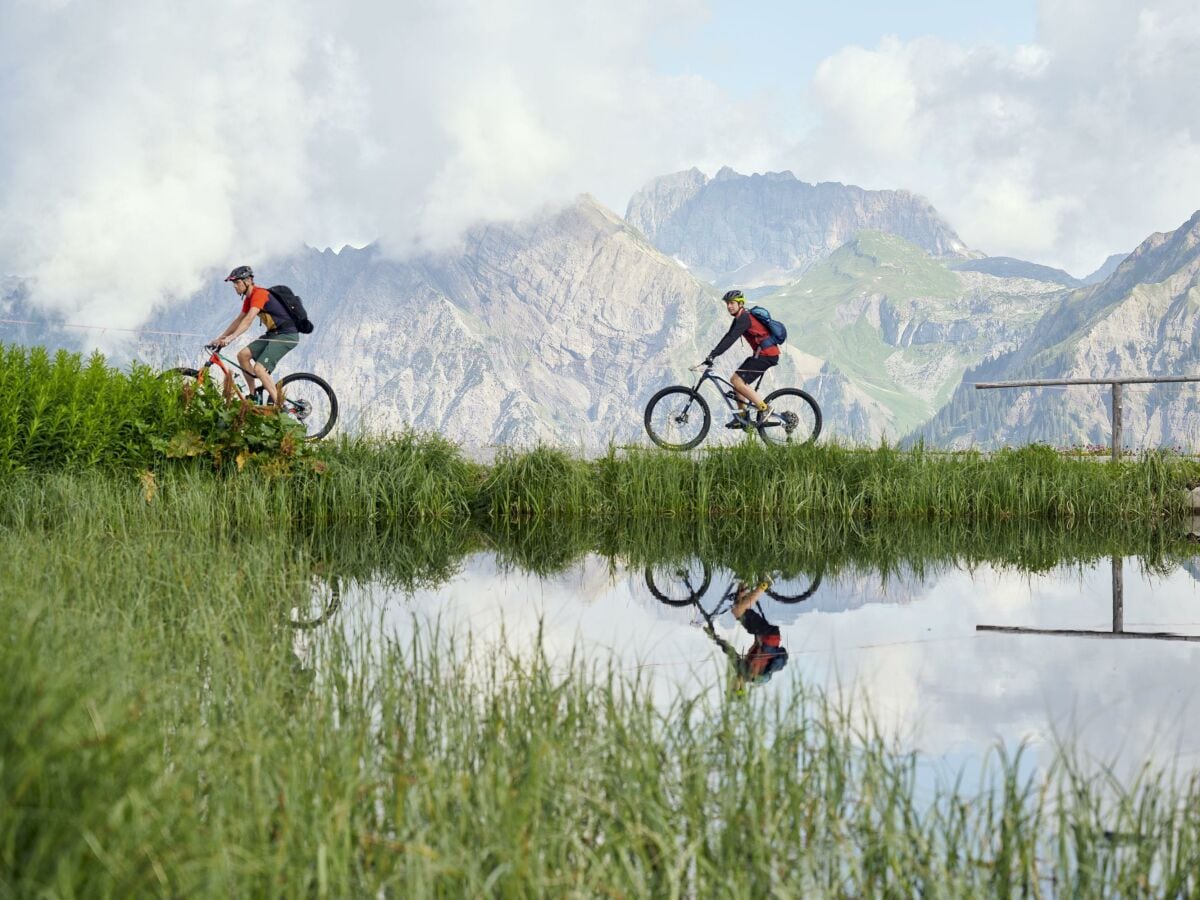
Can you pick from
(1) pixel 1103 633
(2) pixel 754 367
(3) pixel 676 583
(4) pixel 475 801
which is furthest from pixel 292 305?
(4) pixel 475 801

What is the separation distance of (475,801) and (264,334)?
11327mm

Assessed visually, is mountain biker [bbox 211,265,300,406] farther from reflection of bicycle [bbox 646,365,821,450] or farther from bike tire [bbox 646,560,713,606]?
bike tire [bbox 646,560,713,606]

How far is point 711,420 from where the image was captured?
49.6 ft

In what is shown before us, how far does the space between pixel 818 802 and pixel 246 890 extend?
1.78m

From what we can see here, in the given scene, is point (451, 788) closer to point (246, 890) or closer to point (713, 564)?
point (246, 890)

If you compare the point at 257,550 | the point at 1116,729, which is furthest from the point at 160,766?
the point at 257,550

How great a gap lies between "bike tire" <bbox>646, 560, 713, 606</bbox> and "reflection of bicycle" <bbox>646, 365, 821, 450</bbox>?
4.86 metres

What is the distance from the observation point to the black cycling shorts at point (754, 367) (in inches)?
561

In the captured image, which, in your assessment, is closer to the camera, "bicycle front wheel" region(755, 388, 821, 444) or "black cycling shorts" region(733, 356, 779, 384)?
"black cycling shorts" region(733, 356, 779, 384)

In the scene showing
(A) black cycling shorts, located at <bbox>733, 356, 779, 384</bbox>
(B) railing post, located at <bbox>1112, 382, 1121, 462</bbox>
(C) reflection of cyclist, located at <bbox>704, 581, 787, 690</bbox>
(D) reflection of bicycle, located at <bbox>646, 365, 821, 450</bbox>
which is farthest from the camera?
(B) railing post, located at <bbox>1112, 382, 1121, 462</bbox>

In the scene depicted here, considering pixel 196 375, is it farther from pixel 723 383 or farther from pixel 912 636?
pixel 912 636

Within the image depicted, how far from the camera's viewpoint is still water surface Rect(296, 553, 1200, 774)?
4883mm

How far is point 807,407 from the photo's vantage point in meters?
15.5

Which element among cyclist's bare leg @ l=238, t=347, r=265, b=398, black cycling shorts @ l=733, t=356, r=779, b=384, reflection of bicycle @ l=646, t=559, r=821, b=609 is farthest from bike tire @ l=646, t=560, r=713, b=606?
cyclist's bare leg @ l=238, t=347, r=265, b=398
